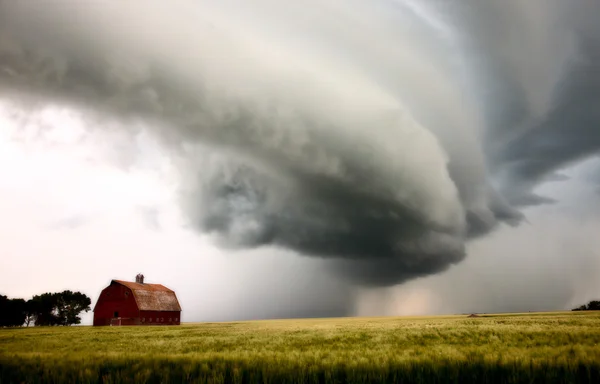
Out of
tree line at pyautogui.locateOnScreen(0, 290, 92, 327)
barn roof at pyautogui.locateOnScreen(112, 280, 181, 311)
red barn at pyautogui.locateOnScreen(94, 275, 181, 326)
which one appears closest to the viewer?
red barn at pyautogui.locateOnScreen(94, 275, 181, 326)

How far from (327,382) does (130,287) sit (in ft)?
258

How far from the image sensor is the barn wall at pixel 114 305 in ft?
246

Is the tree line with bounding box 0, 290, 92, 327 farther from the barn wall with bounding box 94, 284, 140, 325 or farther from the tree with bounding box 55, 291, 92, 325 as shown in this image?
the barn wall with bounding box 94, 284, 140, 325

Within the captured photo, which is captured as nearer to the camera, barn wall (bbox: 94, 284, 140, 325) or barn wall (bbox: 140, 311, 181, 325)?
barn wall (bbox: 94, 284, 140, 325)

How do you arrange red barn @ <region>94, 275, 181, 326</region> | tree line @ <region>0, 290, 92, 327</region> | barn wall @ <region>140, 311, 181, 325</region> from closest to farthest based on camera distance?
red barn @ <region>94, 275, 181, 326</region>
barn wall @ <region>140, 311, 181, 325</region>
tree line @ <region>0, 290, 92, 327</region>

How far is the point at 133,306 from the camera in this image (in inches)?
2948

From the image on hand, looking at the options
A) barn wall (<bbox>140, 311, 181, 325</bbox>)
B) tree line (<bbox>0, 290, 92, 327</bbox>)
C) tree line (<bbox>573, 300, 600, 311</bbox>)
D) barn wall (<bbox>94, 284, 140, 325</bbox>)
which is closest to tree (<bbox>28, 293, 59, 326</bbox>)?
tree line (<bbox>0, 290, 92, 327</bbox>)

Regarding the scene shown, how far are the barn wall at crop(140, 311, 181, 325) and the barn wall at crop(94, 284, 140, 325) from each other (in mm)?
1821

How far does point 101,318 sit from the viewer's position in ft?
258

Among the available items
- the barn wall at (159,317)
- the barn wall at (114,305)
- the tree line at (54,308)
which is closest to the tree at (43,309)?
the tree line at (54,308)

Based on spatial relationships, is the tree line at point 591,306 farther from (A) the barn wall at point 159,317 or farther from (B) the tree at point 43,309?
(B) the tree at point 43,309

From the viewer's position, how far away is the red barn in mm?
74875

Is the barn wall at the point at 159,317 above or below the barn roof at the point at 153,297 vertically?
below

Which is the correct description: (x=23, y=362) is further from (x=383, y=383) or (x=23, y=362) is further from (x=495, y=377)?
(x=495, y=377)
